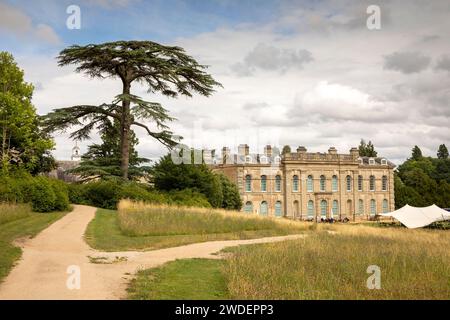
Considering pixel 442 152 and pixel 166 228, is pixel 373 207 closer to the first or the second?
pixel 166 228

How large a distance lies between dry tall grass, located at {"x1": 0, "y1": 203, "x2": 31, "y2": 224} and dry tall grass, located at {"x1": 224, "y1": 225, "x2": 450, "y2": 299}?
10.7 meters

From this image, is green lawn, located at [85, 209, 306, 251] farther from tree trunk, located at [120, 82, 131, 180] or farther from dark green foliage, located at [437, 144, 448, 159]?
dark green foliage, located at [437, 144, 448, 159]

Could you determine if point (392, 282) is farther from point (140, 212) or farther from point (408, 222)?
point (408, 222)

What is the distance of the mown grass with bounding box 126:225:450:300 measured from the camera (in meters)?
9.40

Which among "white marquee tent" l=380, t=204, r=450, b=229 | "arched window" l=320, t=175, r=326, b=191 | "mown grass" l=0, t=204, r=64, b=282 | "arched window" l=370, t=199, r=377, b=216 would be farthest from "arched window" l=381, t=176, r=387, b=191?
"mown grass" l=0, t=204, r=64, b=282

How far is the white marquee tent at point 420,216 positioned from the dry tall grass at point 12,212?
25.7 m

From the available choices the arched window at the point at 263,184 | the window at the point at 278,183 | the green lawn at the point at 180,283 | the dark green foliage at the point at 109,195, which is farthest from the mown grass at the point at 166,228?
the window at the point at 278,183

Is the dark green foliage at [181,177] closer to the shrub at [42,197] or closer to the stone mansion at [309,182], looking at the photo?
the shrub at [42,197]

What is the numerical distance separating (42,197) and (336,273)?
1755 centimetres

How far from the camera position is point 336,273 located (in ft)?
37.0

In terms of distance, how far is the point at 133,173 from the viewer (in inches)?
1391

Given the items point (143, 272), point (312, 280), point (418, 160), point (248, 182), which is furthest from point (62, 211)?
point (418, 160)

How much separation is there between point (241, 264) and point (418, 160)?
95.0 m

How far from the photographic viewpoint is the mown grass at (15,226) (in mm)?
12017
